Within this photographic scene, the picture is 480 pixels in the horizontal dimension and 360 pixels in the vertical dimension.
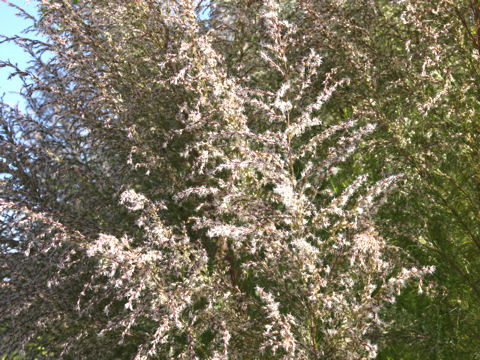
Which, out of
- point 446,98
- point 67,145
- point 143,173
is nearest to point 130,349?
point 143,173

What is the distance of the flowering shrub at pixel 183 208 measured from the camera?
256cm

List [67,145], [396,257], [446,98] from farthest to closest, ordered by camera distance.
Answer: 1. [67,145]
2. [446,98]
3. [396,257]

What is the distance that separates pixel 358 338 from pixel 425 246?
110 centimetres

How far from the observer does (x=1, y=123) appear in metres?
4.33

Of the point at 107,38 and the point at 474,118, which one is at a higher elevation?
the point at 107,38

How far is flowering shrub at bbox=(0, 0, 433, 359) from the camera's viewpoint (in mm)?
2562

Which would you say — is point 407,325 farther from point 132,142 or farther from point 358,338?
point 132,142

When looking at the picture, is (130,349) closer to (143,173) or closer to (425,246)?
(143,173)

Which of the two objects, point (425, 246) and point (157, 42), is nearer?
point (425, 246)

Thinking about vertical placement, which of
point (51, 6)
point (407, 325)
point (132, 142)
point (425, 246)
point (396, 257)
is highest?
point (51, 6)

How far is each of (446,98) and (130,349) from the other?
3231mm

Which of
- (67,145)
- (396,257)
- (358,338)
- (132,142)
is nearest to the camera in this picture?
(358,338)

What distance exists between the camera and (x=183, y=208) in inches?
176

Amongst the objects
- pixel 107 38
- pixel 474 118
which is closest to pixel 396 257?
pixel 474 118
